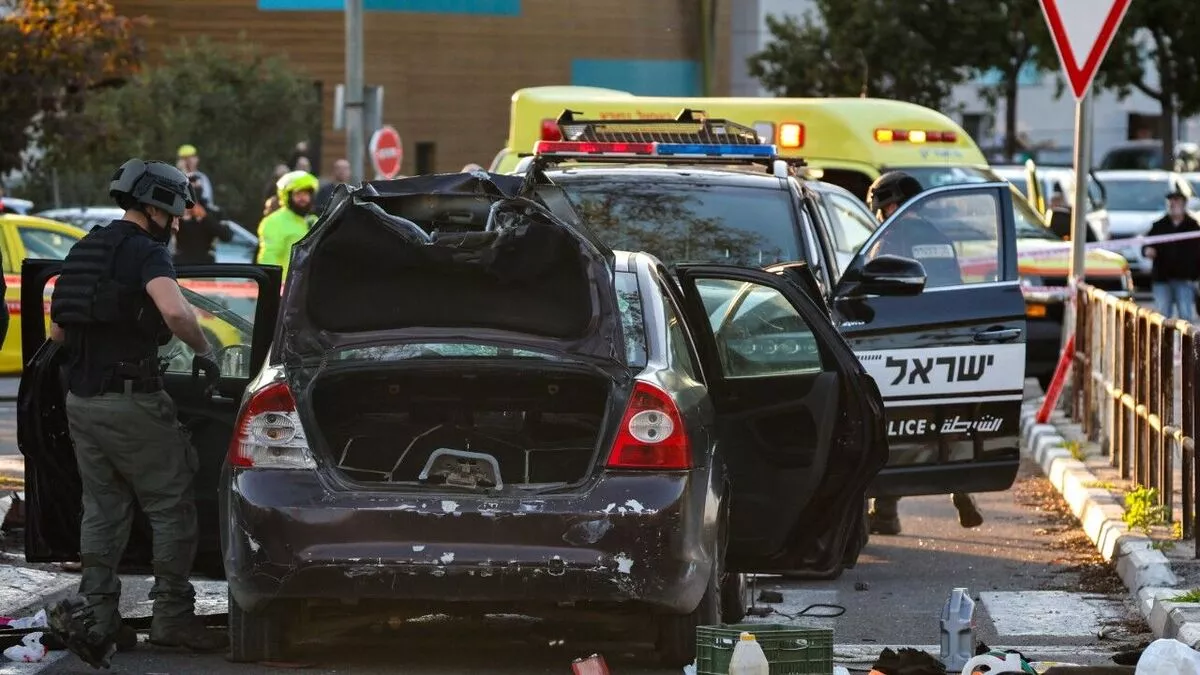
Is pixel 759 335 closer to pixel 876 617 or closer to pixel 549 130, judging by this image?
pixel 876 617

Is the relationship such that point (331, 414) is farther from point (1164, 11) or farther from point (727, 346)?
point (1164, 11)

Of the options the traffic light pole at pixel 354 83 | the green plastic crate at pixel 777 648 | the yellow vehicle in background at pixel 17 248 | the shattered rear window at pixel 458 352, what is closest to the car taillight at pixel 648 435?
the shattered rear window at pixel 458 352

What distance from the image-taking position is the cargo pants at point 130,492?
7.74 m

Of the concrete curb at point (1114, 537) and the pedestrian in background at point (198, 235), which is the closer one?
the concrete curb at point (1114, 537)

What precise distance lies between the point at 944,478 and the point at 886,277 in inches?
39.8

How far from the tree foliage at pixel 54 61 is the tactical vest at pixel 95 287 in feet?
52.2

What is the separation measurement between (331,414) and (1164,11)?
42.1m

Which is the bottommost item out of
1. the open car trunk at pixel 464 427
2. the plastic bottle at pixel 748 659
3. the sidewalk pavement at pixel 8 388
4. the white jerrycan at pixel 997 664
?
the sidewalk pavement at pixel 8 388

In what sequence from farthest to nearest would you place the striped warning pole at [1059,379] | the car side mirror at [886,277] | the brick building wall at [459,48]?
1. the brick building wall at [459,48]
2. the striped warning pole at [1059,379]
3. the car side mirror at [886,277]

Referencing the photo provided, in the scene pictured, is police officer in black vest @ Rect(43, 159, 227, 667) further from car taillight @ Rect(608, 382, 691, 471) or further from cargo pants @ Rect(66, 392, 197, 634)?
car taillight @ Rect(608, 382, 691, 471)

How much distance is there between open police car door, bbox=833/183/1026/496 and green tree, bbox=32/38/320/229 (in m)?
28.7

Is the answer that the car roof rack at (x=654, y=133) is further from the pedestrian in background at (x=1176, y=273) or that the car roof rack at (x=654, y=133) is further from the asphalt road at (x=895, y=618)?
the pedestrian in background at (x=1176, y=273)

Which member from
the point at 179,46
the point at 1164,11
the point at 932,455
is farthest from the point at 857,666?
the point at 1164,11

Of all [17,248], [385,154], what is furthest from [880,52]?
[17,248]
